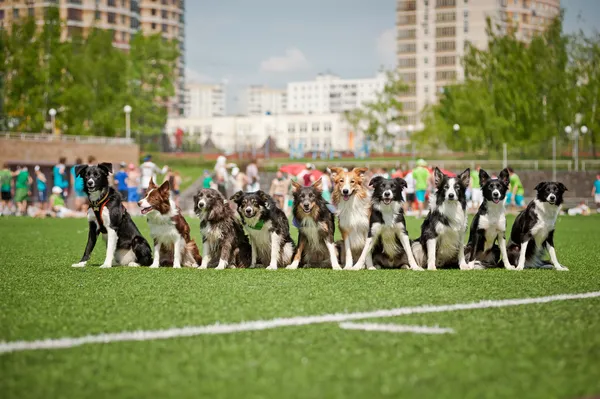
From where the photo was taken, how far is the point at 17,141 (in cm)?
5634

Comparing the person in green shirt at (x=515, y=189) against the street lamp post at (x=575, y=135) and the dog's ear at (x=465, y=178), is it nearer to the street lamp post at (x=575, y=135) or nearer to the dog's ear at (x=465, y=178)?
the dog's ear at (x=465, y=178)

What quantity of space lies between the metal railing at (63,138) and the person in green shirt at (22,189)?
25.6 meters

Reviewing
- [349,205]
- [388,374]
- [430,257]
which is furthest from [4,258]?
[388,374]

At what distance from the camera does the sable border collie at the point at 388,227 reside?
11.1m

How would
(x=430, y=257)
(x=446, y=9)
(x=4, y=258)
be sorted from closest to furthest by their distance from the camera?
(x=430, y=257) < (x=4, y=258) < (x=446, y=9)

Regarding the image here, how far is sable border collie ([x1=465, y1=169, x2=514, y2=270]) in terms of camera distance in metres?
11.0

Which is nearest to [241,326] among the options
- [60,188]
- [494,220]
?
[494,220]

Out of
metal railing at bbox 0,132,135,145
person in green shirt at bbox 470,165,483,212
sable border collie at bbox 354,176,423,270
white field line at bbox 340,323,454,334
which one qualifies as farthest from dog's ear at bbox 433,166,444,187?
metal railing at bbox 0,132,135,145

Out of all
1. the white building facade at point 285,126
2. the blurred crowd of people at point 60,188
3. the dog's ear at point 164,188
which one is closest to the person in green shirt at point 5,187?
the blurred crowd of people at point 60,188

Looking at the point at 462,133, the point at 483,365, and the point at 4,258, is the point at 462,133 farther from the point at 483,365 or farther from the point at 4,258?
the point at 483,365

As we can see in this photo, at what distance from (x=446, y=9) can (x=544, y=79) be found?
84.2m

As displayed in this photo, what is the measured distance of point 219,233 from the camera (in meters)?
11.4

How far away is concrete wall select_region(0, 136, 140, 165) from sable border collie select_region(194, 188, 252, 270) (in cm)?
4360

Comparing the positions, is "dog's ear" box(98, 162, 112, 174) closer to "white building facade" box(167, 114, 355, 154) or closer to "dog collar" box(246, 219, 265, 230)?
"dog collar" box(246, 219, 265, 230)
